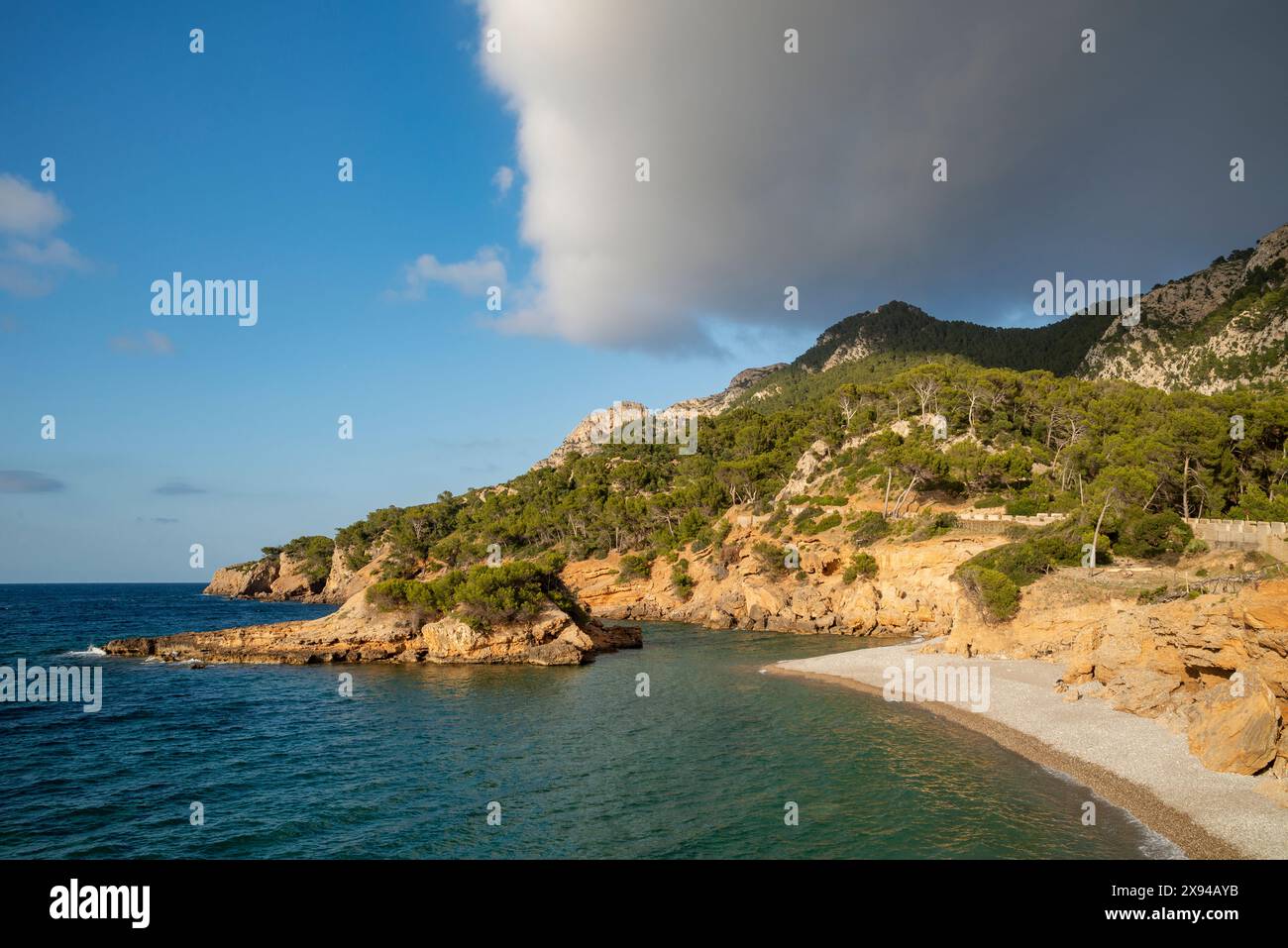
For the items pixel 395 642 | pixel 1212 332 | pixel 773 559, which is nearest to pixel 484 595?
pixel 395 642

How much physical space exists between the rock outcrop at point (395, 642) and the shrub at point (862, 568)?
18530 millimetres

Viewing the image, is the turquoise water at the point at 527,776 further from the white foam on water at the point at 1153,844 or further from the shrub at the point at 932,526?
the shrub at the point at 932,526

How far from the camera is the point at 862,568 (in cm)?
5228

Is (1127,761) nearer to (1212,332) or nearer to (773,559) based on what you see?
(773,559)

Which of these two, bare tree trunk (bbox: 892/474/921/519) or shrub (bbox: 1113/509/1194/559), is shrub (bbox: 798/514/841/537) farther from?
shrub (bbox: 1113/509/1194/559)

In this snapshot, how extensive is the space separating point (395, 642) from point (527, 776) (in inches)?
1003

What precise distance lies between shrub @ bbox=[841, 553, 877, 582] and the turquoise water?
19.8 meters

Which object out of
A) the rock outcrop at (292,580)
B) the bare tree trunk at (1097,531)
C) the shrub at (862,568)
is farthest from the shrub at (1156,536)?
the rock outcrop at (292,580)

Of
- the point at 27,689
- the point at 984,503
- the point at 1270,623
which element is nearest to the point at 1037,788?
the point at 1270,623

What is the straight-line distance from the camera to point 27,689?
37.4 metres

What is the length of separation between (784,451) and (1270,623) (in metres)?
63.4

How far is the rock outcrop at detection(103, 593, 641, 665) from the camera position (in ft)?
138

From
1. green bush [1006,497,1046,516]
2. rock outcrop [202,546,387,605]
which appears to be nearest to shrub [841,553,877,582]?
green bush [1006,497,1046,516]
